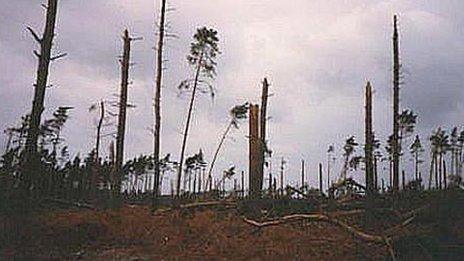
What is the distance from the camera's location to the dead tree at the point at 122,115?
26.2m

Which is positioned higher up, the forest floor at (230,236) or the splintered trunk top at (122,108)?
the splintered trunk top at (122,108)

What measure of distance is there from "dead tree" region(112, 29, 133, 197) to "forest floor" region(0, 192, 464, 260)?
7.20 m

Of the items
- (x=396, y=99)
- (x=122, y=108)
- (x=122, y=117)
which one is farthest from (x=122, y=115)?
(x=396, y=99)

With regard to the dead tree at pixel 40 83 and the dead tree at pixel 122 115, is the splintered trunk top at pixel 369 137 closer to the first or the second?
the dead tree at pixel 122 115

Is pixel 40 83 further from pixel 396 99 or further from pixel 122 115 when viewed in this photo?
pixel 396 99

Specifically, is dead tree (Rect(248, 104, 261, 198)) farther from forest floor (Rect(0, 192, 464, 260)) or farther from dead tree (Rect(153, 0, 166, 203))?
dead tree (Rect(153, 0, 166, 203))

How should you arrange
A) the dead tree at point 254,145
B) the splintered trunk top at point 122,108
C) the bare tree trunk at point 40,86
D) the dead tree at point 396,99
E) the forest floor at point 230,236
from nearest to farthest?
the forest floor at point 230,236 < the bare tree trunk at point 40,86 < the dead tree at point 254,145 < the splintered trunk top at point 122,108 < the dead tree at point 396,99

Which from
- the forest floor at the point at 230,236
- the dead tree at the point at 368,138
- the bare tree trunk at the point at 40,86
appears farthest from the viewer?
the dead tree at the point at 368,138

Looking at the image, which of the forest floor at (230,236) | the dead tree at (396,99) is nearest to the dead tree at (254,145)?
the forest floor at (230,236)

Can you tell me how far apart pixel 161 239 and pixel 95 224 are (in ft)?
7.82

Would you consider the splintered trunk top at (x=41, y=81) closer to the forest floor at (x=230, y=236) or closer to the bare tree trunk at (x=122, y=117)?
the forest floor at (x=230, y=236)

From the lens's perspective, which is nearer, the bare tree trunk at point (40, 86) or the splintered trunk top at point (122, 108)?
the bare tree trunk at point (40, 86)

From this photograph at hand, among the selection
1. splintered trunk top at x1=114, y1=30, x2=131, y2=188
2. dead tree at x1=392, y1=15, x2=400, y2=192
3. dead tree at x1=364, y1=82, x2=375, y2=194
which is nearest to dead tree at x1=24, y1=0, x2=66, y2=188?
splintered trunk top at x1=114, y1=30, x2=131, y2=188

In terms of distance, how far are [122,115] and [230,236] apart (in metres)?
12.8
